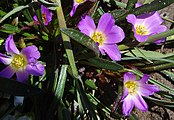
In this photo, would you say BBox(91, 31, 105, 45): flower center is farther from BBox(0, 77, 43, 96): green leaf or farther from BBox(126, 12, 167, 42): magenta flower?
BBox(0, 77, 43, 96): green leaf

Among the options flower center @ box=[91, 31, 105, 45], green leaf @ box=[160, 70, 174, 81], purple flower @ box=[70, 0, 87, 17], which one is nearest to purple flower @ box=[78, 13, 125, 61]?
flower center @ box=[91, 31, 105, 45]

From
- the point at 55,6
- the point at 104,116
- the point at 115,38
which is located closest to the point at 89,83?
the point at 104,116

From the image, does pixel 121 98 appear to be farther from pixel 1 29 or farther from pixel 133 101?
pixel 1 29

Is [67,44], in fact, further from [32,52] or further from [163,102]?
[163,102]

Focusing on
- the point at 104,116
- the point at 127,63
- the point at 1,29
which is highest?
the point at 1,29

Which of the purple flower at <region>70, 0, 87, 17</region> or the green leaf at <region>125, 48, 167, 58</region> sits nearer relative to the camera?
the purple flower at <region>70, 0, 87, 17</region>

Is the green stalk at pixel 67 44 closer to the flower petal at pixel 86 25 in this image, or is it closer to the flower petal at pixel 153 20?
the flower petal at pixel 86 25
